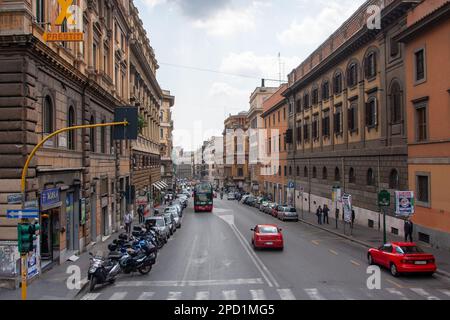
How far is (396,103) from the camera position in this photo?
30594mm

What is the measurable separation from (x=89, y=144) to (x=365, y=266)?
15.9 meters

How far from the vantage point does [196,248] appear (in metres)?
25.4

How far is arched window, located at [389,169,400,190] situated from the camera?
99.4 ft

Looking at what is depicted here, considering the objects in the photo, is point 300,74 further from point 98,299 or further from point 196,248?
point 98,299

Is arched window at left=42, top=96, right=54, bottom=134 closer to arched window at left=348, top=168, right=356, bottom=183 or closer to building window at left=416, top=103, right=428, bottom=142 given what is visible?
building window at left=416, top=103, right=428, bottom=142

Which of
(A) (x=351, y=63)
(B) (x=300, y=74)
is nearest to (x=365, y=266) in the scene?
(A) (x=351, y=63)

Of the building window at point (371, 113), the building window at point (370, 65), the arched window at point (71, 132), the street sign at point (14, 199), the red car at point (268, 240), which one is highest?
the building window at point (370, 65)

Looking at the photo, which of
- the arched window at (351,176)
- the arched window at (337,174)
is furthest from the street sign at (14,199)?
the arched window at (337,174)

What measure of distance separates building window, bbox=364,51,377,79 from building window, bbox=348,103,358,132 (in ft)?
11.6

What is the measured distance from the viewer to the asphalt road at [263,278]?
48.1 ft

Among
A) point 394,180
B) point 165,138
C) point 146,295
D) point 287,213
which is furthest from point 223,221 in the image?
point 165,138

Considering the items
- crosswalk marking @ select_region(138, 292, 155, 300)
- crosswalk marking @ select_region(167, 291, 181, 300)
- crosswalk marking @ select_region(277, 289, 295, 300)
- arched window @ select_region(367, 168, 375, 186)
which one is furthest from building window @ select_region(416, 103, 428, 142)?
crosswalk marking @ select_region(138, 292, 155, 300)

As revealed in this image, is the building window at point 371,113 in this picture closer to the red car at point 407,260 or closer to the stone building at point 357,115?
the stone building at point 357,115

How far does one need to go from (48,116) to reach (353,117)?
85.7 feet
